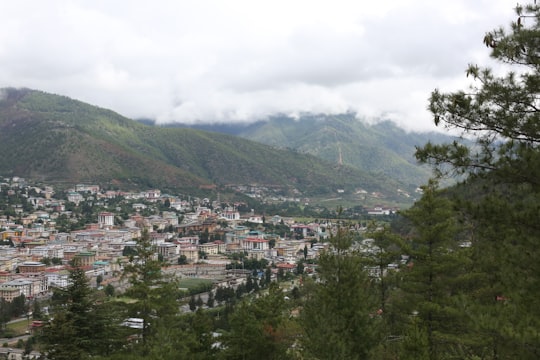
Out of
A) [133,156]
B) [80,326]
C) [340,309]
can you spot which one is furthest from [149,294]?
[133,156]

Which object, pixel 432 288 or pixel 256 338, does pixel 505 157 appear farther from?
pixel 256 338

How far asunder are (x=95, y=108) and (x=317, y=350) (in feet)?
553

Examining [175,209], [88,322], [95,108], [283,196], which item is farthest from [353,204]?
[88,322]

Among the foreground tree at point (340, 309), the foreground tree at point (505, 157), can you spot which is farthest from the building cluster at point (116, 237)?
the foreground tree at point (505, 157)

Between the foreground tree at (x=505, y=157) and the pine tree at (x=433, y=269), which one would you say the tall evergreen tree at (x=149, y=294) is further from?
the foreground tree at (x=505, y=157)

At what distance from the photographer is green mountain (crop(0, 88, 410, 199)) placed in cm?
11344

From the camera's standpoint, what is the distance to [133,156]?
4818 inches

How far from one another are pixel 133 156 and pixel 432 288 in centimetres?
11789

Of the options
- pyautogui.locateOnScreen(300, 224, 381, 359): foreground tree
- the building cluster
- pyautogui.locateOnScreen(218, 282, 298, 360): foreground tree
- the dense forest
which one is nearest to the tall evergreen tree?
the dense forest

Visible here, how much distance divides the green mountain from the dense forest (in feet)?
337

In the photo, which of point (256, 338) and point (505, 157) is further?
point (256, 338)

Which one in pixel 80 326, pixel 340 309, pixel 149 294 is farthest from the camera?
pixel 149 294

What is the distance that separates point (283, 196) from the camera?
434 feet

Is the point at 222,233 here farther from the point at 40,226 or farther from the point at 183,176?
the point at 183,176
